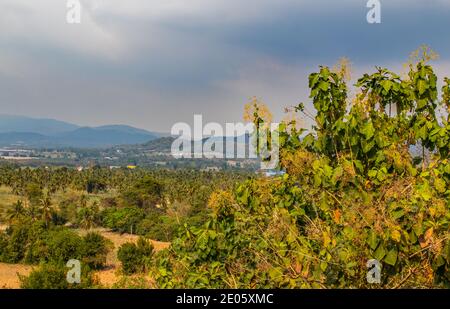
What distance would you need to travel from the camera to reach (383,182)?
4.46 m

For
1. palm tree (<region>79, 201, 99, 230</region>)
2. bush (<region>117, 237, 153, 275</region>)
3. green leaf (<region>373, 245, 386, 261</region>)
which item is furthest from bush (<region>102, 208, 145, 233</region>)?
green leaf (<region>373, 245, 386, 261</region>)

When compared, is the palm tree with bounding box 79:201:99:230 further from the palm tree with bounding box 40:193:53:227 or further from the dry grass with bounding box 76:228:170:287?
the palm tree with bounding box 40:193:53:227

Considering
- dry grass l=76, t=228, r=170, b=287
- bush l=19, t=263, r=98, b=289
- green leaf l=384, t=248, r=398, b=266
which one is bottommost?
dry grass l=76, t=228, r=170, b=287

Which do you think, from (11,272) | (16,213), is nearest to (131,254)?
(11,272)

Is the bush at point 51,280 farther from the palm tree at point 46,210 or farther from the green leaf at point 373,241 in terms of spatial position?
the palm tree at point 46,210

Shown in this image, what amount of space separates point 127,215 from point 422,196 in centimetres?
6202

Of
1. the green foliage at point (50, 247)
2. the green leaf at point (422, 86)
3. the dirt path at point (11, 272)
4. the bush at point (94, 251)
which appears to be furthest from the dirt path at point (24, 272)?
the green leaf at point (422, 86)

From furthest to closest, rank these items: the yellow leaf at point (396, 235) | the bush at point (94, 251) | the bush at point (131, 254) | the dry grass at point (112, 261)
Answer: the bush at point (94, 251), the bush at point (131, 254), the dry grass at point (112, 261), the yellow leaf at point (396, 235)

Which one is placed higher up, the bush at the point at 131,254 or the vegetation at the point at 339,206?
the vegetation at the point at 339,206

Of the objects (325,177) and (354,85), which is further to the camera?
(354,85)

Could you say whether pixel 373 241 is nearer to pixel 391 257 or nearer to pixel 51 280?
pixel 391 257

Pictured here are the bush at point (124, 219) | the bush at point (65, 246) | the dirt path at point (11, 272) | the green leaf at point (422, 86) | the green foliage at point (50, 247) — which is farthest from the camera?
the bush at point (124, 219)
